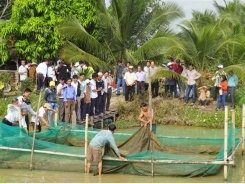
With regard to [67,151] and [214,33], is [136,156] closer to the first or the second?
[67,151]

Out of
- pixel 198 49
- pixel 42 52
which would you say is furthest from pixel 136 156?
pixel 42 52

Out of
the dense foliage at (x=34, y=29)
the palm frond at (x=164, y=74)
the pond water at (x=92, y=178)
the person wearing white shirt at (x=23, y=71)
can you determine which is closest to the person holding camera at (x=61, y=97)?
the pond water at (x=92, y=178)

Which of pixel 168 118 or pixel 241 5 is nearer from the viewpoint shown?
pixel 168 118

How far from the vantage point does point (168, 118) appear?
20547 mm

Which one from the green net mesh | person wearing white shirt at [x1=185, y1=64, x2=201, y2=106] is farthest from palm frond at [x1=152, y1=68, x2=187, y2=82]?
the green net mesh

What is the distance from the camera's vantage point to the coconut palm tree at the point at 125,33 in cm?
2389

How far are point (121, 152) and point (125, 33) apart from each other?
478 inches

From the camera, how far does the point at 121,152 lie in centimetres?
1352

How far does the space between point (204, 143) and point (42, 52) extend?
39.8 ft

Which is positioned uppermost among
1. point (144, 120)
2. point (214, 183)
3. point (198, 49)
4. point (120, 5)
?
point (120, 5)

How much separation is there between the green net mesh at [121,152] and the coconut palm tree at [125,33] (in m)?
9.68

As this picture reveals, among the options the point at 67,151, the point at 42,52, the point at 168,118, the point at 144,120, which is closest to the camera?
the point at 67,151

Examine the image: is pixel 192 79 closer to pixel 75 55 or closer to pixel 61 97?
pixel 75 55

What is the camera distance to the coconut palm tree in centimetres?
2389
